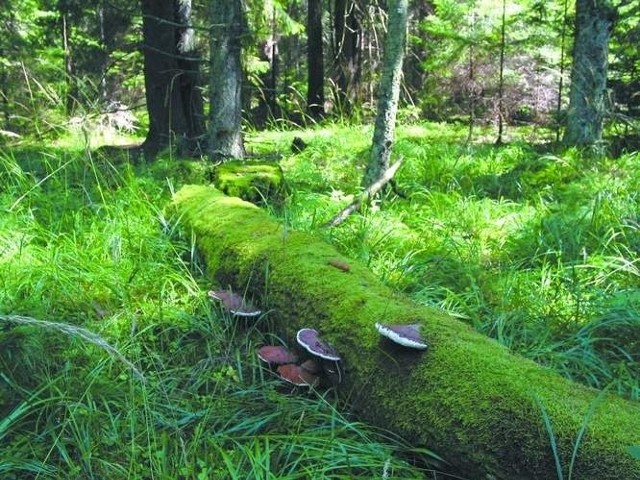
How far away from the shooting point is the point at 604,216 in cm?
475

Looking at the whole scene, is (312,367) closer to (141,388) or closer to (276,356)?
(276,356)

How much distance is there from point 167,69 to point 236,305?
7068 mm

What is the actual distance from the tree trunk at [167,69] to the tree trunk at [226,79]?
2.01 meters

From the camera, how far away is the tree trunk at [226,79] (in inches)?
266

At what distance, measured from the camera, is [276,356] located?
2.74 meters

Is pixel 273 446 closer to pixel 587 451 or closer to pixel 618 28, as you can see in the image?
pixel 587 451

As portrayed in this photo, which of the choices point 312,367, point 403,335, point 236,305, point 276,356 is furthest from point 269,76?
point 403,335

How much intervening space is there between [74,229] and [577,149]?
700 cm

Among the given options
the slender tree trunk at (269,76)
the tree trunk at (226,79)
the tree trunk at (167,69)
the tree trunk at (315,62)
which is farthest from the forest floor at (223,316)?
the slender tree trunk at (269,76)

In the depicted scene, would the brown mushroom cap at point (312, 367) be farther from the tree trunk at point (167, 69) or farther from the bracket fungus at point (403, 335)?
the tree trunk at point (167, 69)

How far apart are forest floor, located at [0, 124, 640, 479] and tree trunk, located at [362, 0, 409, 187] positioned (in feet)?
1.39

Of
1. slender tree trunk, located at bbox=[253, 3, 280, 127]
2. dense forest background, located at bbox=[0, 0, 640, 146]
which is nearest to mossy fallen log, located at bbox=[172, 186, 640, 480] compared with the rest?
dense forest background, located at bbox=[0, 0, 640, 146]

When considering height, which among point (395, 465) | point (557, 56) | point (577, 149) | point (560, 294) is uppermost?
point (557, 56)

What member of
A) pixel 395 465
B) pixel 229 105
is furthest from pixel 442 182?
pixel 395 465
